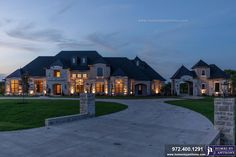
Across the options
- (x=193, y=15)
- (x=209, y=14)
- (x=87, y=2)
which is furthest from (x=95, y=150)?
(x=209, y=14)

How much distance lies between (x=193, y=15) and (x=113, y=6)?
653 inches

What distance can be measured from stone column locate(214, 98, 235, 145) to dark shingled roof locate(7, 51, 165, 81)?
107 feet

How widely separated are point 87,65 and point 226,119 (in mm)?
36856

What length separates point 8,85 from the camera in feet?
144

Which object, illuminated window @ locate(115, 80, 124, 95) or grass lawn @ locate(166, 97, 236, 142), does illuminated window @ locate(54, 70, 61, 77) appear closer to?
illuminated window @ locate(115, 80, 124, 95)

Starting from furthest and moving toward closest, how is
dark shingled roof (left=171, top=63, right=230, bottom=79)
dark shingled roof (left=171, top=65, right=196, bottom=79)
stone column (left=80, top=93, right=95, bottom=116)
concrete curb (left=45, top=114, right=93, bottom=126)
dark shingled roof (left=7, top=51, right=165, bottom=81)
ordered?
dark shingled roof (left=171, top=65, right=196, bottom=79)
dark shingled roof (left=171, top=63, right=230, bottom=79)
dark shingled roof (left=7, top=51, right=165, bottom=81)
stone column (left=80, top=93, right=95, bottom=116)
concrete curb (left=45, top=114, right=93, bottom=126)

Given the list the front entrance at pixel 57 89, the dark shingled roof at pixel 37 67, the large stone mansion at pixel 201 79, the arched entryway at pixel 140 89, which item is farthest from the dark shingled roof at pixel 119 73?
the dark shingled roof at pixel 37 67

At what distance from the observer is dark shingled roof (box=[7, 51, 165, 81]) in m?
43.0

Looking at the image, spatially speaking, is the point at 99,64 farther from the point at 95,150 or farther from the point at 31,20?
the point at 95,150

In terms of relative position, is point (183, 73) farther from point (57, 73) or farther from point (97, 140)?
point (97, 140)

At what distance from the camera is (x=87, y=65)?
43.4 metres

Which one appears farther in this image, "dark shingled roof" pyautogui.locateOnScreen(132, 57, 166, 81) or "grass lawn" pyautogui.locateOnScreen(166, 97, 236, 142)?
"dark shingled roof" pyautogui.locateOnScreen(132, 57, 166, 81)

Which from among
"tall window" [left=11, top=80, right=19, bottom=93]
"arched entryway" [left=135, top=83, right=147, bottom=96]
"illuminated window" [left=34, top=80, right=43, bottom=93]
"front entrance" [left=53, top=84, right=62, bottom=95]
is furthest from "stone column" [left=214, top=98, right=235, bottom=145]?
"tall window" [left=11, top=80, right=19, bottom=93]

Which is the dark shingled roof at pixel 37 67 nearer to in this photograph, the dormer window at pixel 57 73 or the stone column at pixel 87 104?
the dormer window at pixel 57 73
